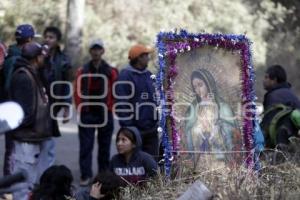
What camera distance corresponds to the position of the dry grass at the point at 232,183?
17.8 feet

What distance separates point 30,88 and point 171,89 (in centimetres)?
166

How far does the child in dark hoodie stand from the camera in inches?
270

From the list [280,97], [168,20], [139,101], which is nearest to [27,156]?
[139,101]

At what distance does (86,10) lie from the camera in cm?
2458

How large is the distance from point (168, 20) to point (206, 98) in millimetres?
18956

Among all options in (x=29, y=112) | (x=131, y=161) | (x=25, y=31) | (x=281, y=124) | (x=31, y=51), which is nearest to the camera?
(x=131, y=161)

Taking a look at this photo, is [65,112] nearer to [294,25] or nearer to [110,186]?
[110,186]

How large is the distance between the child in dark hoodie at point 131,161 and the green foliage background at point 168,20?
14.8 meters

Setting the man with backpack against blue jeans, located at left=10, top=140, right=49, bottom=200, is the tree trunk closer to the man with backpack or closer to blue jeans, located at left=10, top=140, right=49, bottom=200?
the man with backpack

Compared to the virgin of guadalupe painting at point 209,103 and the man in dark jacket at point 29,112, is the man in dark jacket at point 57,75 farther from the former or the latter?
the virgin of guadalupe painting at point 209,103

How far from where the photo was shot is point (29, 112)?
7.48 m

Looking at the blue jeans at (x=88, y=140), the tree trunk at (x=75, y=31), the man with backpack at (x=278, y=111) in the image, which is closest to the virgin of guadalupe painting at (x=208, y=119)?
the man with backpack at (x=278, y=111)

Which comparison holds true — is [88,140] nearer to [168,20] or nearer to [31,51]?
[31,51]

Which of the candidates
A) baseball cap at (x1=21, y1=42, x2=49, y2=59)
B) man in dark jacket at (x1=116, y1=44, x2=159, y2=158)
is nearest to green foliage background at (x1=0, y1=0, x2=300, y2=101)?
man in dark jacket at (x1=116, y1=44, x2=159, y2=158)
